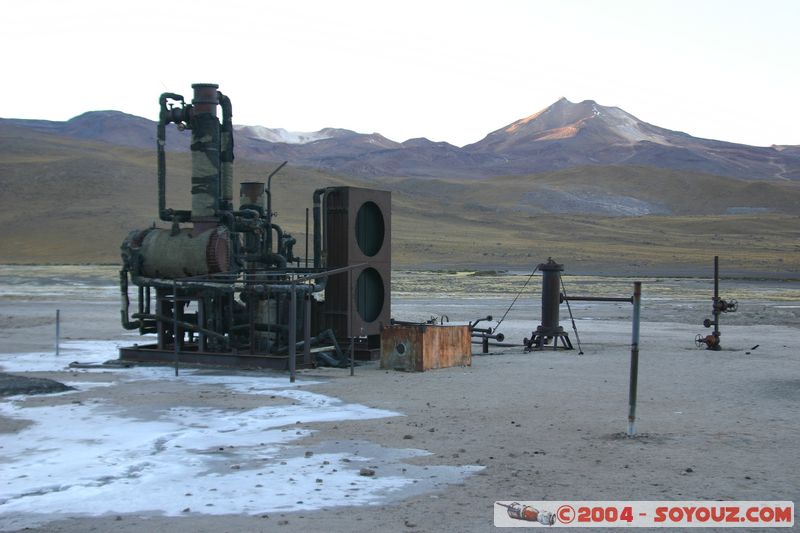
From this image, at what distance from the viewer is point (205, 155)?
19797mm

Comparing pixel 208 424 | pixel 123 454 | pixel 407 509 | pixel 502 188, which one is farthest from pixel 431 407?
pixel 502 188

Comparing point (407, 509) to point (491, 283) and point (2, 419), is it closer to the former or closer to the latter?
point (2, 419)

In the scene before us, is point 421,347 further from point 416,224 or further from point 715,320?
point 416,224

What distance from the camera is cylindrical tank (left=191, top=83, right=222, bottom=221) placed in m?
19.7

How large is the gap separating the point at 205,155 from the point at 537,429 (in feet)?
34.5

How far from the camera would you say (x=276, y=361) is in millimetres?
17844

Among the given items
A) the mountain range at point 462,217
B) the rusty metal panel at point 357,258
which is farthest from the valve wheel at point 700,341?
the mountain range at point 462,217

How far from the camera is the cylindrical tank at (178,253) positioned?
746 inches

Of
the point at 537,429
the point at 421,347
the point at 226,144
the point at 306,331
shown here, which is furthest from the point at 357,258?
the point at 537,429

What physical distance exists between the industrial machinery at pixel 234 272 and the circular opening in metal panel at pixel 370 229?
0.02 metres

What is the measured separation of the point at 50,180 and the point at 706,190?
102 m
